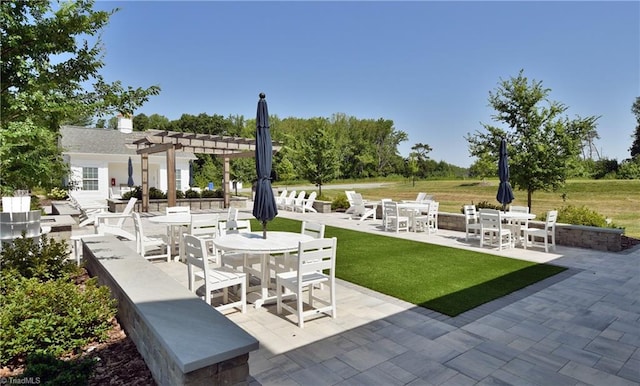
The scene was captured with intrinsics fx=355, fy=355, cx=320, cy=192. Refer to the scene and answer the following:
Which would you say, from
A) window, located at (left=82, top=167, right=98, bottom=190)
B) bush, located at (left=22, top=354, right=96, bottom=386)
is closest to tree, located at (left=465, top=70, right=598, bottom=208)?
bush, located at (left=22, top=354, right=96, bottom=386)

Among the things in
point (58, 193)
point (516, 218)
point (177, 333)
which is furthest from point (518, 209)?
point (58, 193)

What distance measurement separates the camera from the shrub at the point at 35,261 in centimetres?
421

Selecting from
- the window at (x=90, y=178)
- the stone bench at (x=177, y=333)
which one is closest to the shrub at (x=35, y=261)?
the stone bench at (x=177, y=333)

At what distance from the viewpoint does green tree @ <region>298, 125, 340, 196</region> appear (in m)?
20.2

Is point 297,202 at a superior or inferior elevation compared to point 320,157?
inferior

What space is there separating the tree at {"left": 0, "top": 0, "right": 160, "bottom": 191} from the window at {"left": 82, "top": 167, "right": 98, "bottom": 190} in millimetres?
21920

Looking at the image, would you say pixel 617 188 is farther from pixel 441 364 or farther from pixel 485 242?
pixel 441 364

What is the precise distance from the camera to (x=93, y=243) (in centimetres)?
540

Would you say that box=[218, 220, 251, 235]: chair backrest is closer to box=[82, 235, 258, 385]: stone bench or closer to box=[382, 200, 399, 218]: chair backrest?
box=[82, 235, 258, 385]: stone bench

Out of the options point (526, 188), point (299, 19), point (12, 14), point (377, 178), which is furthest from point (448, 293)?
point (377, 178)

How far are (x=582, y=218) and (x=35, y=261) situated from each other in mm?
12286

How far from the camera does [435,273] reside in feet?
21.4

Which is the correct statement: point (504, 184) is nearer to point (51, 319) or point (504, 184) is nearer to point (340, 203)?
point (340, 203)

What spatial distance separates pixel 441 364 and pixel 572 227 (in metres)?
7.96
